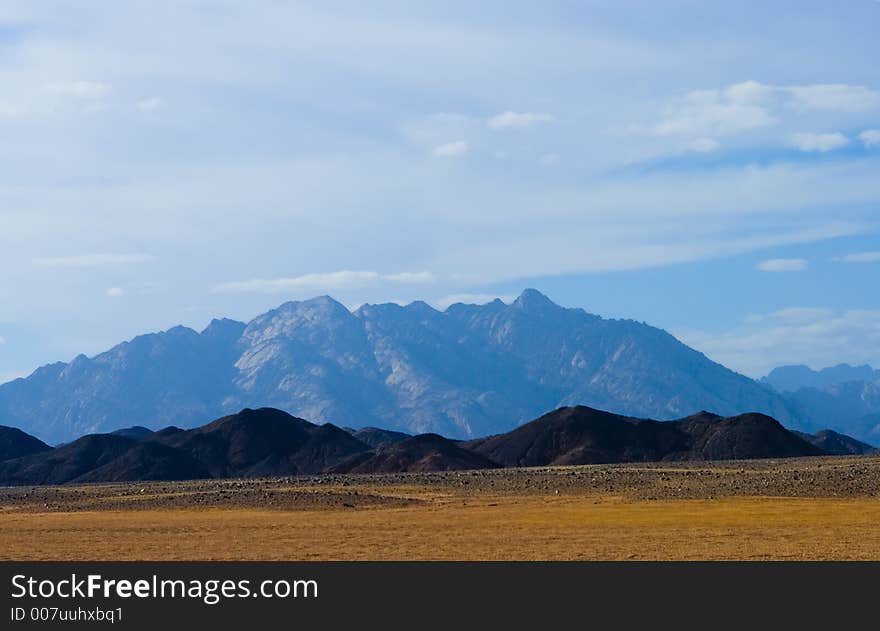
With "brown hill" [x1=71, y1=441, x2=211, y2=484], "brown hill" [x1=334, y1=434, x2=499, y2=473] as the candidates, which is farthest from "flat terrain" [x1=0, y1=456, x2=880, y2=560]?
"brown hill" [x1=71, y1=441, x2=211, y2=484]

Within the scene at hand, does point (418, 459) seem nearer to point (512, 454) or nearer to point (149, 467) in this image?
point (512, 454)

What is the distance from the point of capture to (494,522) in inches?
2340

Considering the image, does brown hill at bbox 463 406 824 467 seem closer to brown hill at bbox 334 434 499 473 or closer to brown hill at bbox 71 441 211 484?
brown hill at bbox 334 434 499 473

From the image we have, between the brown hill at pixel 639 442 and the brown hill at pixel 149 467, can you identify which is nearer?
the brown hill at pixel 149 467

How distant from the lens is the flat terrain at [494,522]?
45344 mm

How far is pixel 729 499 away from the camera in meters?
72.0

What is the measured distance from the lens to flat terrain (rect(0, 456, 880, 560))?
4534 centimetres

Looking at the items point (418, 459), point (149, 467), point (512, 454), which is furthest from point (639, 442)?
point (149, 467)

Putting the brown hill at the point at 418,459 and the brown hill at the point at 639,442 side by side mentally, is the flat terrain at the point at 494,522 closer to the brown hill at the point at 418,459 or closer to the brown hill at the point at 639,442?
the brown hill at the point at 418,459

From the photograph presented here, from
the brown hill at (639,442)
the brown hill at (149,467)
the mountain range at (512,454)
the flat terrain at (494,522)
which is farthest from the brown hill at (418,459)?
the flat terrain at (494,522)

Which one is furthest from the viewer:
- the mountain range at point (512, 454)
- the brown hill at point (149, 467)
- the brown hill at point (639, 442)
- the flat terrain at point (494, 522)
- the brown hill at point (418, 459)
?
the brown hill at point (639, 442)
